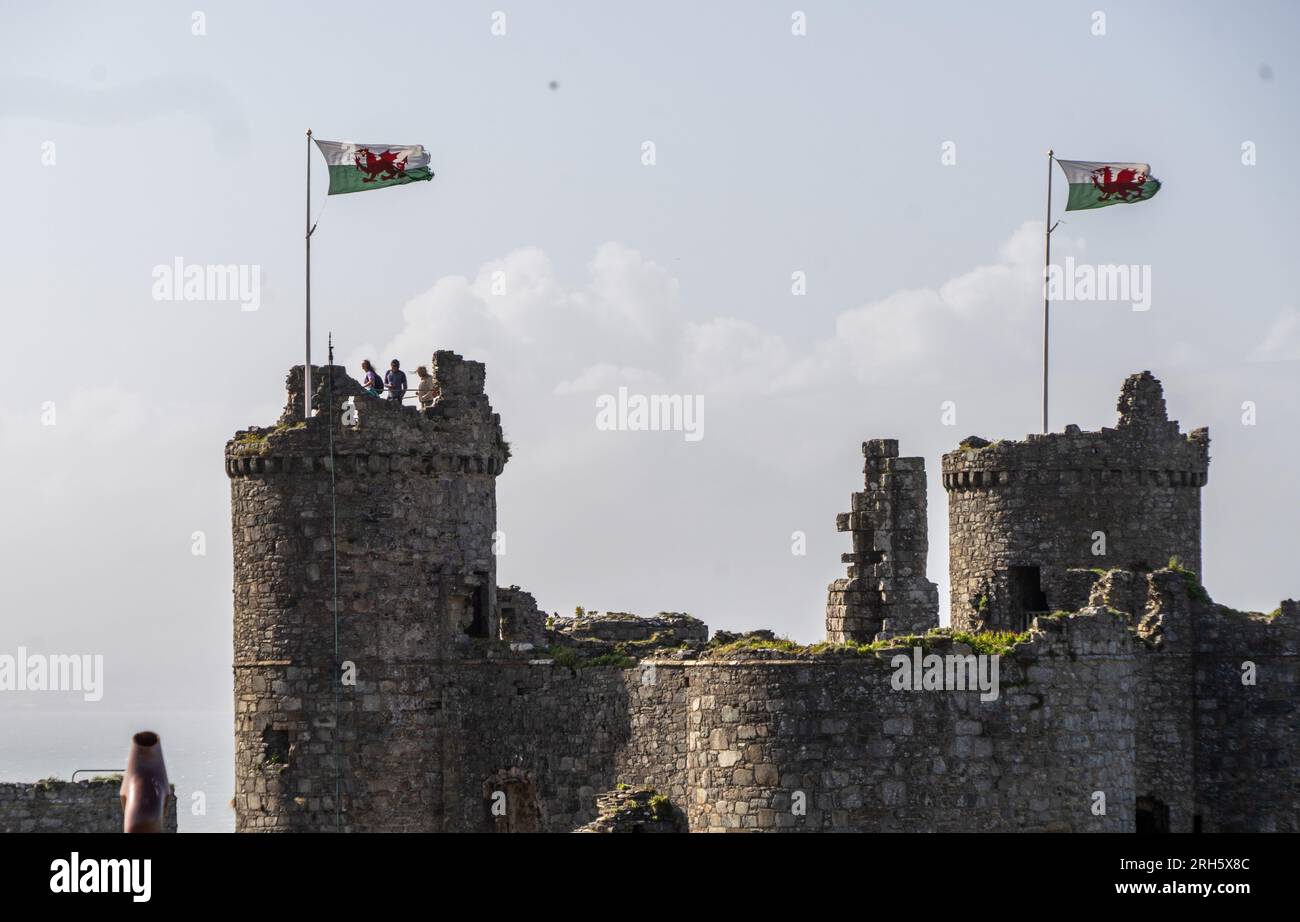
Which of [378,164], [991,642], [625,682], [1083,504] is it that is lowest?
[625,682]

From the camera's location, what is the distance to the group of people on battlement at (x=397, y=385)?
37906 mm

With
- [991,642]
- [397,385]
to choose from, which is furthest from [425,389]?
[991,642]

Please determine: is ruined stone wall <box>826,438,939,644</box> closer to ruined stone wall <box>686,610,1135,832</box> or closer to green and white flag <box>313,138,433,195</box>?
ruined stone wall <box>686,610,1135,832</box>

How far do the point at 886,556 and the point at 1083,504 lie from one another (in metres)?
8.42

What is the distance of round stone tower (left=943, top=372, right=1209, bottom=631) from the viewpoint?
43.2 m

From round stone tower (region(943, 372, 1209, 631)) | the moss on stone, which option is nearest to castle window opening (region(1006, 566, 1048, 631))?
round stone tower (region(943, 372, 1209, 631))

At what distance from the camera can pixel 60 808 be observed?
36.6m

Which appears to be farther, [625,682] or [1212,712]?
[1212,712]

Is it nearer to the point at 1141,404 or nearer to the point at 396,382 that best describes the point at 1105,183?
the point at 1141,404

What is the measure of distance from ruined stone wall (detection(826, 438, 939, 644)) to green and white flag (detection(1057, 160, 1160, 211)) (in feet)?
35.5

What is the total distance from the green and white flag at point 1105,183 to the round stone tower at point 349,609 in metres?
14.3
